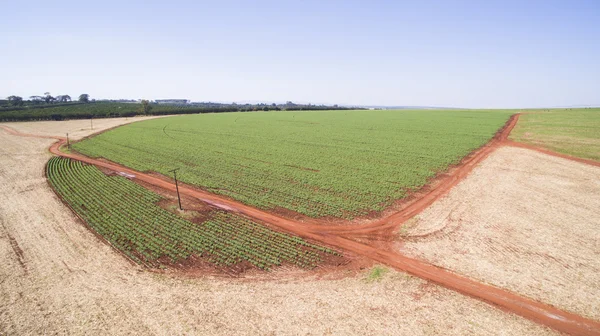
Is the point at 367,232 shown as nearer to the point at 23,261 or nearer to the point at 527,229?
the point at 527,229

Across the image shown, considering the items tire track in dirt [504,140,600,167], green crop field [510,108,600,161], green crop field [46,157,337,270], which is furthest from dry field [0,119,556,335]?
green crop field [510,108,600,161]

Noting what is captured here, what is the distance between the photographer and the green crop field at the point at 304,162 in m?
28.2

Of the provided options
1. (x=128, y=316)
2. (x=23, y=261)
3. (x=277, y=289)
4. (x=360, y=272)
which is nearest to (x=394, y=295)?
(x=360, y=272)

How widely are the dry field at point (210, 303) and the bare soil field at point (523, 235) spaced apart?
10.3ft

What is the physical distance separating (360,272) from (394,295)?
8.15ft

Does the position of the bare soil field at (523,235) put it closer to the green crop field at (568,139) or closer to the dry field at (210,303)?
the dry field at (210,303)

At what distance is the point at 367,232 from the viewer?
847 inches

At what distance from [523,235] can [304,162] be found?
26.8m

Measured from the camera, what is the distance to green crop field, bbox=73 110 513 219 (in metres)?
28.2

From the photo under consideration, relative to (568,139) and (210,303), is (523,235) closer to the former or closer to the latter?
(210,303)

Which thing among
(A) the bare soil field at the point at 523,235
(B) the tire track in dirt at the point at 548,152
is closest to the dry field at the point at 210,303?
(A) the bare soil field at the point at 523,235

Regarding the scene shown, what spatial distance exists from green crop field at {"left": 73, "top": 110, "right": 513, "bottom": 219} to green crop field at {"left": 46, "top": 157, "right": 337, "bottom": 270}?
516 centimetres

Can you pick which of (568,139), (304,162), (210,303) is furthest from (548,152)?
(210,303)

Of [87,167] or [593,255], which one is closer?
[593,255]
